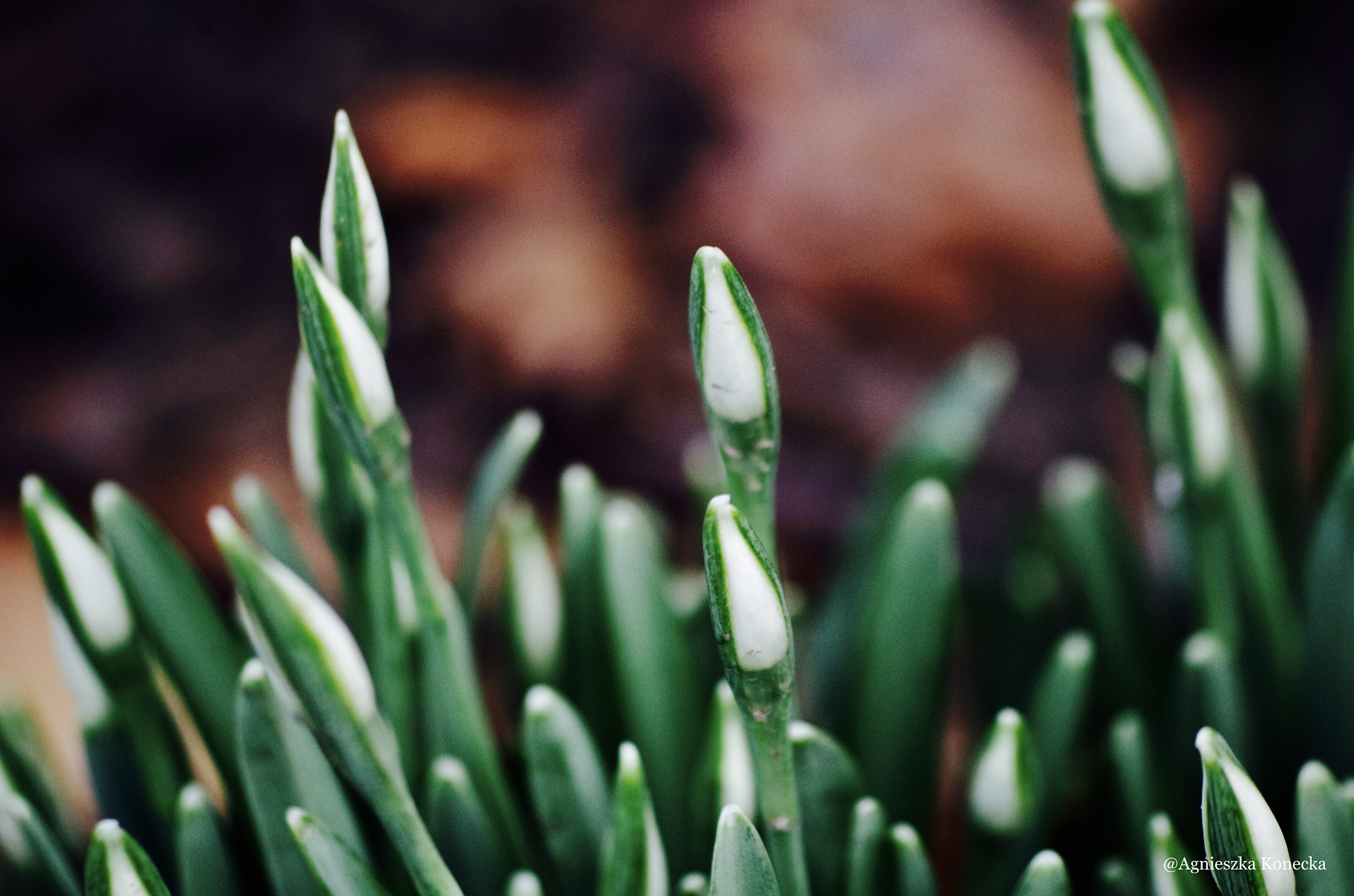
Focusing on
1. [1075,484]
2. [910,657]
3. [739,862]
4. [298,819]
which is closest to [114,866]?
[298,819]

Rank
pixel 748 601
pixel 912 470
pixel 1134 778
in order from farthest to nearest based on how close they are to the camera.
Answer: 1. pixel 912 470
2. pixel 1134 778
3. pixel 748 601

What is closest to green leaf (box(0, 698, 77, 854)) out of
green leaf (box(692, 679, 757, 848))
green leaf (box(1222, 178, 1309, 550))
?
green leaf (box(692, 679, 757, 848))

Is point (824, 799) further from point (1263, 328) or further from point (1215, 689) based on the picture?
point (1263, 328)

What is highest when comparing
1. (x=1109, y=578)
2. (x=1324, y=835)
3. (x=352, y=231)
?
(x=352, y=231)

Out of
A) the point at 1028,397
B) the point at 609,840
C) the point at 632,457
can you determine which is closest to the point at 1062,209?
the point at 1028,397

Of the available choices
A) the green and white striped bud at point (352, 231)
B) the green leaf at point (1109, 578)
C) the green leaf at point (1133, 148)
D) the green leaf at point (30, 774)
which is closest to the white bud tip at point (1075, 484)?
the green leaf at point (1109, 578)

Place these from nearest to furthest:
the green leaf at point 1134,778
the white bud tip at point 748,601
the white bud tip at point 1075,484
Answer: the white bud tip at point 748,601 < the green leaf at point 1134,778 < the white bud tip at point 1075,484

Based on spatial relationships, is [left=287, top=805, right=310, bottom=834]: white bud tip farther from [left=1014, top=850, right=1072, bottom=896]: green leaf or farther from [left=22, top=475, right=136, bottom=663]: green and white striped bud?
[left=1014, top=850, right=1072, bottom=896]: green leaf

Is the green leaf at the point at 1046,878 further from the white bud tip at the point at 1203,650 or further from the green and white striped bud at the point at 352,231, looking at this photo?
the green and white striped bud at the point at 352,231
